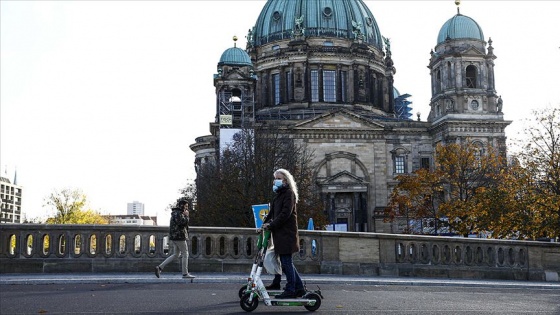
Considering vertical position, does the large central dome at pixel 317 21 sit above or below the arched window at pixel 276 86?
above

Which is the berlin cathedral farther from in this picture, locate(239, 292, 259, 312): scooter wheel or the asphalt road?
locate(239, 292, 259, 312): scooter wheel

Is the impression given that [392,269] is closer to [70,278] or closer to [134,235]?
[134,235]

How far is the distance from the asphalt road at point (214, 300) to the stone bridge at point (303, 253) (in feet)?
12.6

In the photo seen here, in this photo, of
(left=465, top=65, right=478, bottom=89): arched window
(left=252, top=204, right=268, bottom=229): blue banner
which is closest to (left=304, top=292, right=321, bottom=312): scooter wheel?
(left=252, top=204, right=268, bottom=229): blue banner

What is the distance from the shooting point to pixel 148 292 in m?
13.7

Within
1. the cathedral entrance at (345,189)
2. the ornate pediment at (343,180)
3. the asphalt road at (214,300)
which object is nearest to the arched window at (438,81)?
the cathedral entrance at (345,189)

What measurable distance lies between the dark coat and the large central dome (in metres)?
75.6

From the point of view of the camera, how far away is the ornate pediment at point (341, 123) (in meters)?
74.0

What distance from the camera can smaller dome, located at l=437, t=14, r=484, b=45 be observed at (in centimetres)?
7325

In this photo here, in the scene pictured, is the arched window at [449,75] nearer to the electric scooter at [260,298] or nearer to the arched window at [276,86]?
the arched window at [276,86]

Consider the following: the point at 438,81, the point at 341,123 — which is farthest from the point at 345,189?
the point at 438,81

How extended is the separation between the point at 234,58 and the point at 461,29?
24437 mm

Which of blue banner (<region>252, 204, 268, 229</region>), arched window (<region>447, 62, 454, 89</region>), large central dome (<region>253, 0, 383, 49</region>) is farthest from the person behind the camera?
large central dome (<region>253, 0, 383, 49</region>)

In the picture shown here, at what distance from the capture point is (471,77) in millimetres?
74125
